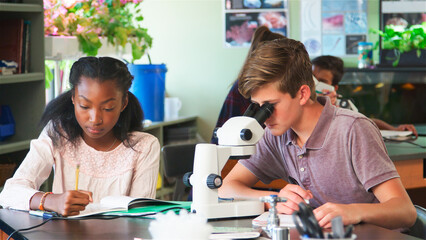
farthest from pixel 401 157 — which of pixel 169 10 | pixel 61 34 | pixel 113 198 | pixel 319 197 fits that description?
pixel 169 10

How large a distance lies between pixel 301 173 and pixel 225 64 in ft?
10.8

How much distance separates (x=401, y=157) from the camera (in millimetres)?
3025

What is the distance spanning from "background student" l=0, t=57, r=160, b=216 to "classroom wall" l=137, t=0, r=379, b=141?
2.94 m

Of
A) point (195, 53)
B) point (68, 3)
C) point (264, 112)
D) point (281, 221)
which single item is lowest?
point (281, 221)

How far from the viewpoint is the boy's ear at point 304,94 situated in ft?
6.04

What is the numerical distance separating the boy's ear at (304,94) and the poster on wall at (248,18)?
3.25 meters

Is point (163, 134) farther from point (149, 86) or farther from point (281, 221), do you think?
point (281, 221)

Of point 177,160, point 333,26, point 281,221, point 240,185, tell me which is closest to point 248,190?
point 240,185

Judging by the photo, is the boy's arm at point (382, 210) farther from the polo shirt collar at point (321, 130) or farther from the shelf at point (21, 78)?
the shelf at point (21, 78)

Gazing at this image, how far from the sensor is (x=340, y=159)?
5.99 feet

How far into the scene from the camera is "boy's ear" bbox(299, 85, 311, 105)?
1.84m

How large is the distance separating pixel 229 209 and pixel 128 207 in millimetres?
301

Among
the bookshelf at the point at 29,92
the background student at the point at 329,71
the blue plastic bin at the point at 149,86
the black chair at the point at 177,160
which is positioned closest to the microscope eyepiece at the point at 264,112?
the black chair at the point at 177,160

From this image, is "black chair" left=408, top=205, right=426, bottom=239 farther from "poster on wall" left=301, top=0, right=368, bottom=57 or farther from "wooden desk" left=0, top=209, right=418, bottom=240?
"poster on wall" left=301, top=0, right=368, bottom=57
